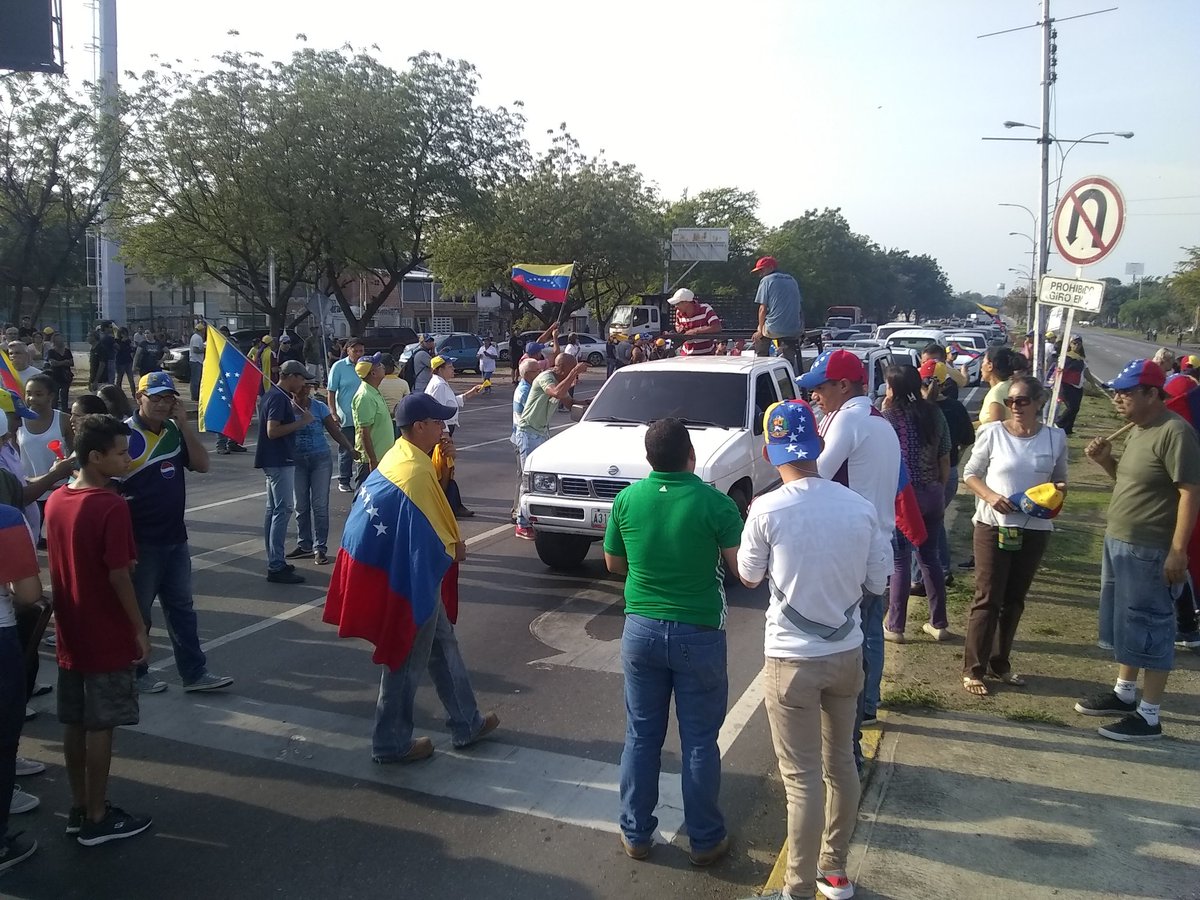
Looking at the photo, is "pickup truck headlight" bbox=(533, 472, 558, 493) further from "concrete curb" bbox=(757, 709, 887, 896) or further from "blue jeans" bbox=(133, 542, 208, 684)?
"concrete curb" bbox=(757, 709, 887, 896)

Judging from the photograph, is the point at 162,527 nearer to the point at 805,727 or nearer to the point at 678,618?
the point at 678,618

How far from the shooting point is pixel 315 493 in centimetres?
877

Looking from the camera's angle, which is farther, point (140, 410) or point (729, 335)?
point (729, 335)

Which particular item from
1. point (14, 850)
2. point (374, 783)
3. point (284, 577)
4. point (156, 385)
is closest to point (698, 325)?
point (284, 577)

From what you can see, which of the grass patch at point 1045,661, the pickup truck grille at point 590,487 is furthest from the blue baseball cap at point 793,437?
the pickup truck grille at point 590,487

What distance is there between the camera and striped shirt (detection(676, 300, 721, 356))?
12.3m

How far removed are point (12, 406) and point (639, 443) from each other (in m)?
4.59

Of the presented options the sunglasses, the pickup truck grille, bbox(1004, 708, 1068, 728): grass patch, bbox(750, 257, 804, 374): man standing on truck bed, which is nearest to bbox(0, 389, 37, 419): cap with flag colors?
the pickup truck grille

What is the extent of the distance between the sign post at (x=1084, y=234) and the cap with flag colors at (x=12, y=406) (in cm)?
690

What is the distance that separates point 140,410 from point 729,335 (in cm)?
900

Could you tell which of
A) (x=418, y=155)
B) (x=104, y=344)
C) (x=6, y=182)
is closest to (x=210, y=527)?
(x=104, y=344)

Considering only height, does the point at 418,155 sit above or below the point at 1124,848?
above

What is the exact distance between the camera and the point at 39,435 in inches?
285

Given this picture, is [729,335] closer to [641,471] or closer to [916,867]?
[641,471]
